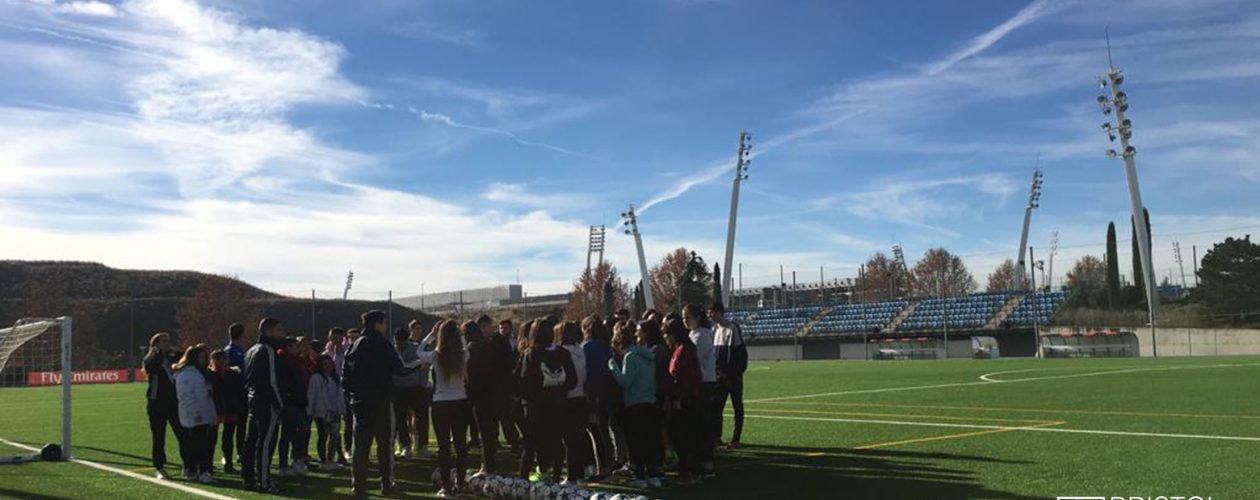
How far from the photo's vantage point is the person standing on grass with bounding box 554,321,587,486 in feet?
33.7

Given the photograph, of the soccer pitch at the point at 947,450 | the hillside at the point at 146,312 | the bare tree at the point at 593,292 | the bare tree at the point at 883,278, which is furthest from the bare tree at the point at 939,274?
the soccer pitch at the point at 947,450

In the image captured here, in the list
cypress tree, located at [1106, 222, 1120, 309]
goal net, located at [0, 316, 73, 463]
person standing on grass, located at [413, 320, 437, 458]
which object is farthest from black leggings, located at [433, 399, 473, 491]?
cypress tree, located at [1106, 222, 1120, 309]

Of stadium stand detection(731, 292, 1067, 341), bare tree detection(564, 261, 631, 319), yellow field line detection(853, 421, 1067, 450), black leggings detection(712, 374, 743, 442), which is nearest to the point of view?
black leggings detection(712, 374, 743, 442)

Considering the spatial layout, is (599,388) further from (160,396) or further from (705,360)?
(160,396)

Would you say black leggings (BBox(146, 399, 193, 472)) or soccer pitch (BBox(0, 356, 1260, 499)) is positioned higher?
black leggings (BBox(146, 399, 193, 472))

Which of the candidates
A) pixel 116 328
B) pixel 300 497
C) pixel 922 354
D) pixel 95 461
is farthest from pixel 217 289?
pixel 300 497

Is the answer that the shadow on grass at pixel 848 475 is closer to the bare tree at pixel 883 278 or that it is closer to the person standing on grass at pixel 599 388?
the person standing on grass at pixel 599 388

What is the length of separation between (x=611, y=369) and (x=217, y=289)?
218 feet

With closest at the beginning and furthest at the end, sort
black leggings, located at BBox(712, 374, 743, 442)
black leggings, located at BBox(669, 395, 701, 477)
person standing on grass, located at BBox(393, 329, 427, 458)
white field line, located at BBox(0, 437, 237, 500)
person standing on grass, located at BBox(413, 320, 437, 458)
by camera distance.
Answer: black leggings, located at BBox(669, 395, 701, 477)
white field line, located at BBox(0, 437, 237, 500)
person standing on grass, located at BBox(393, 329, 427, 458)
black leggings, located at BBox(712, 374, 743, 442)
person standing on grass, located at BBox(413, 320, 437, 458)

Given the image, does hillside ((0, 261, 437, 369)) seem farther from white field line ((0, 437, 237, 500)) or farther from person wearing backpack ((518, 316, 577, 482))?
person wearing backpack ((518, 316, 577, 482))

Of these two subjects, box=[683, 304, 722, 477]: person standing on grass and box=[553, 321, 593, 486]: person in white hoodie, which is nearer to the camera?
box=[553, 321, 593, 486]: person in white hoodie

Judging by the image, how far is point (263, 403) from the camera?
36.1 ft

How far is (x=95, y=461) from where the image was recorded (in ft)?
47.1

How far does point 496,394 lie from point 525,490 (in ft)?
4.43
